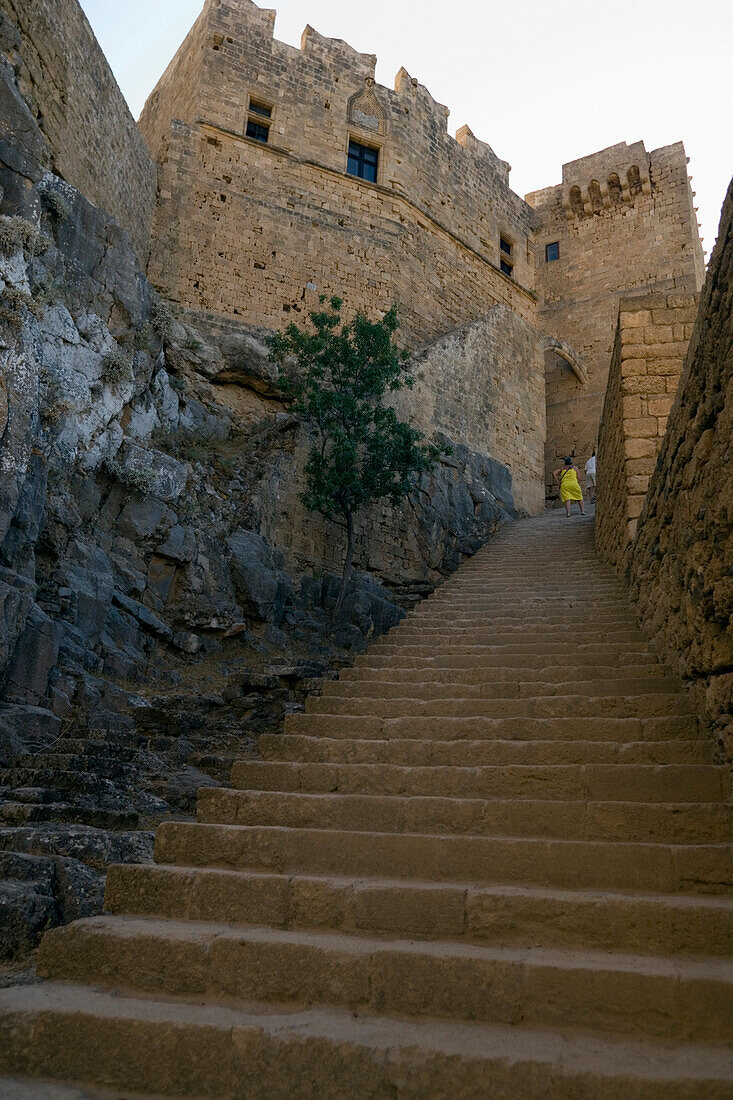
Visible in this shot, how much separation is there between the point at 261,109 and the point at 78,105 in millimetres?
7117

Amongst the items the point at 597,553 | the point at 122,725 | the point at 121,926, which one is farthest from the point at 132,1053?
the point at 597,553

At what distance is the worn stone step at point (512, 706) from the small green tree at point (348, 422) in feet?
24.1

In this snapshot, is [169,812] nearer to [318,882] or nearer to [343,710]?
[343,710]

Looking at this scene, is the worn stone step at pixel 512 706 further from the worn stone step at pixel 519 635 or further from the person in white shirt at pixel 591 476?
the person in white shirt at pixel 591 476

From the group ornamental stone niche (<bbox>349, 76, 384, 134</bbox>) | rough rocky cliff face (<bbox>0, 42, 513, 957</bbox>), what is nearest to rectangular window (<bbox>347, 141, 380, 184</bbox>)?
ornamental stone niche (<bbox>349, 76, 384, 134</bbox>)

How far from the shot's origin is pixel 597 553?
9.62 metres

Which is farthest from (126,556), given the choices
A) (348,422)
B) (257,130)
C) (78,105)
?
(257,130)

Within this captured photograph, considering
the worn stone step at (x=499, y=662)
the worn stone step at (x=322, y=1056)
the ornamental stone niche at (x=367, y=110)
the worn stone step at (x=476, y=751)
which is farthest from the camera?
the ornamental stone niche at (x=367, y=110)

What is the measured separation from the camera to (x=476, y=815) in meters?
3.35

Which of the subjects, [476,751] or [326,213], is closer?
[476,751]

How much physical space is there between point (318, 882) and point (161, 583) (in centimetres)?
800

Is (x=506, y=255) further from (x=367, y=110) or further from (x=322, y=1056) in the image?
(x=322, y=1056)

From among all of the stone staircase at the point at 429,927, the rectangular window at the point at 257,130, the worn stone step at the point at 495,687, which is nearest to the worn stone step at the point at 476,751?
the stone staircase at the point at 429,927

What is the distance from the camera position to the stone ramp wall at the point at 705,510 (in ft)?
10.5
